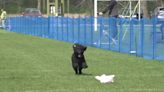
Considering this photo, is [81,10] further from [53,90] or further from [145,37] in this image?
[53,90]

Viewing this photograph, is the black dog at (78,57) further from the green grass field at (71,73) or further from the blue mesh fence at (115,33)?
the blue mesh fence at (115,33)

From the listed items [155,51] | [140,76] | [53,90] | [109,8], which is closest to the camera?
[53,90]

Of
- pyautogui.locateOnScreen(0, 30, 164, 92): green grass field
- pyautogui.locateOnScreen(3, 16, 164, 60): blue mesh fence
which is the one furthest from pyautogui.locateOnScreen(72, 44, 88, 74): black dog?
pyautogui.locateOnScreen(3, 16, 164, 60): blue mesh fence

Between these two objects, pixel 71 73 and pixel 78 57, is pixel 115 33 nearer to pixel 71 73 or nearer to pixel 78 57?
pixel 71 73

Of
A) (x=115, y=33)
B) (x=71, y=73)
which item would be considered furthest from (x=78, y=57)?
(x=115, y=33)

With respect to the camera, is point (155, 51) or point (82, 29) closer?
point (155, 51)

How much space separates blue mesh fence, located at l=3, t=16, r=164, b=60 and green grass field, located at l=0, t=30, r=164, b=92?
854 millimetres

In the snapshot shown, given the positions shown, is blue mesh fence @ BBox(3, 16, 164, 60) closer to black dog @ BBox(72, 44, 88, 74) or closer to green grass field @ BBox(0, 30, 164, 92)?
green grass field @ BBox(0, 30, 164, 92)

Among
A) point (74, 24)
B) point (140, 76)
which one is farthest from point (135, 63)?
point (74, 24)

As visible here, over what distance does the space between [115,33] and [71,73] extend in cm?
979

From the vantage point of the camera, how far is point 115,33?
24.9 metres

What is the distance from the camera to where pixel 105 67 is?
17.1m

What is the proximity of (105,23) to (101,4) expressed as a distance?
22.0 m

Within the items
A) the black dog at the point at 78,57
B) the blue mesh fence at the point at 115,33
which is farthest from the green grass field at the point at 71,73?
the blue mesh fence at the point at 115,33
